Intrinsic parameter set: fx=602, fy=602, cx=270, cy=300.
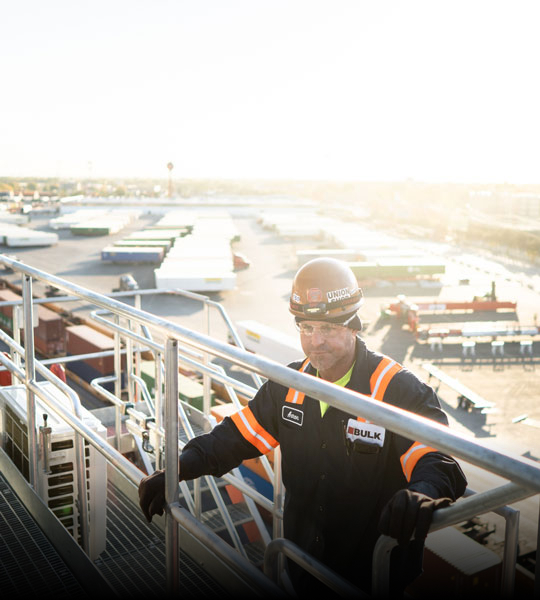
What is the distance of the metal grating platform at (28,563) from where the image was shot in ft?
12.7

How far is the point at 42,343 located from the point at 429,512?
1221 inches

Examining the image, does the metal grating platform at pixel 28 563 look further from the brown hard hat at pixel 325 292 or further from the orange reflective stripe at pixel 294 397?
the brown hard hat at pixel 325 292

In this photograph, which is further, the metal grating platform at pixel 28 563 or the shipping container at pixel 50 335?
the shipping container at pixel 50 335

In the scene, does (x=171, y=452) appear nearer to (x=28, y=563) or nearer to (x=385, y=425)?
(x=385, y=425)

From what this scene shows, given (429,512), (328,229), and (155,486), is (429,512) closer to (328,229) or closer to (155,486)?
(155,486)

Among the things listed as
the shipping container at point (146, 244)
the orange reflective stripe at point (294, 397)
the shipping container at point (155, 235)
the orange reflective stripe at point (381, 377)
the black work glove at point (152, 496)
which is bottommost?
the shipping container at point (146, 244)

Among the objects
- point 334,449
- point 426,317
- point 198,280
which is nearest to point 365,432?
point 334,449

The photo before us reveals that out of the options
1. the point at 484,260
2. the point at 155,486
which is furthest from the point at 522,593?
the point at 484,260

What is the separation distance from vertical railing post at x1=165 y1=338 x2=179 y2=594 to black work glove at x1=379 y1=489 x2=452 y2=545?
3.59 feet

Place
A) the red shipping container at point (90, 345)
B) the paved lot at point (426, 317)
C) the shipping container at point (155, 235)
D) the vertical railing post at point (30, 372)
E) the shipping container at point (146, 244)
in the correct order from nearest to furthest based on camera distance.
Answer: the vertical railing post at point (30, 372)
the red shipping container at point (90, 345)
the paved lot at point (426, 317)
the shipping container at point (146, 244)
the shipping container at point (155, 235)

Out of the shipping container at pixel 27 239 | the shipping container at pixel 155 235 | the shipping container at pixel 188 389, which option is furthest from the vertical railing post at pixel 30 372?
the shipping container at pixel 27 239

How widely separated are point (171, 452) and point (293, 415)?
0.80m

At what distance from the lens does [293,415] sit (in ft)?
11.1

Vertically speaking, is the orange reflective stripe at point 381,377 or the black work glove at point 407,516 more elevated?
the orange reflective stripe at point 381,377
